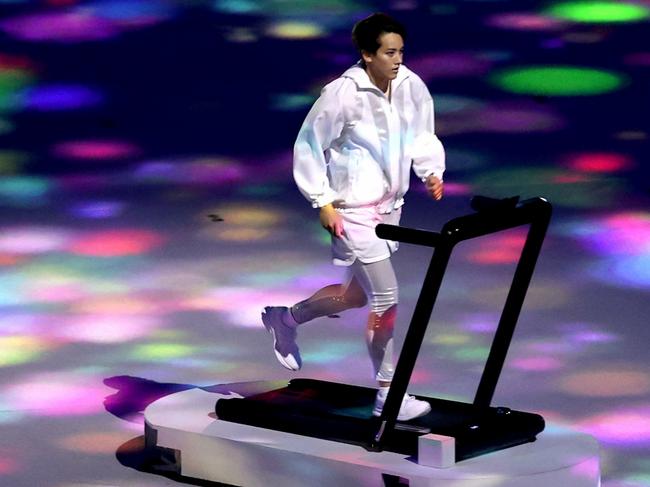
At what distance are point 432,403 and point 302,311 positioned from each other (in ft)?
1.55

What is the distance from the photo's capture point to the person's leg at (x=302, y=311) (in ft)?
17.5

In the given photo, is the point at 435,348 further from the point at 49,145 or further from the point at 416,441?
the point at 49,145

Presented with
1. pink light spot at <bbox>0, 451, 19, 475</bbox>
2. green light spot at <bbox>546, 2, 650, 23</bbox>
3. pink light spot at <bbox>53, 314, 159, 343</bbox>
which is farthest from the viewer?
green light spot at <bbox>546, 2, 650, 23</bbox>

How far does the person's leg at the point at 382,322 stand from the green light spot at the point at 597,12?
4.07 metres

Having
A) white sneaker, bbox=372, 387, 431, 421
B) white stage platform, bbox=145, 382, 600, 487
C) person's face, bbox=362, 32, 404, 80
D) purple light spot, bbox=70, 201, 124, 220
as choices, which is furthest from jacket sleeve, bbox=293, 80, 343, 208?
purple light spot, bbox=70, 201, 124, 220

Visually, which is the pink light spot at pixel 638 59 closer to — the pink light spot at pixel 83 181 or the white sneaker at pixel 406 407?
the pink light spot at pixel 83 181

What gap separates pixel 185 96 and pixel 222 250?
59.4 inches

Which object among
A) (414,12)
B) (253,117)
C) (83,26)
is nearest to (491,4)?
Answer: (414,12)

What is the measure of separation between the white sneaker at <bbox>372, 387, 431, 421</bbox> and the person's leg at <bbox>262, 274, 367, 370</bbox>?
0.32 metres

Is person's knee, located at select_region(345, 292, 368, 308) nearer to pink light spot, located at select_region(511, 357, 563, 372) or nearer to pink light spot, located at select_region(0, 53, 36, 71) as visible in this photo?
pink light spot, located at select_region(511, 357, 563, 372)

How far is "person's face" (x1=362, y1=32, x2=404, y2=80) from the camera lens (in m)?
5.00

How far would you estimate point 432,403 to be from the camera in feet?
17.2

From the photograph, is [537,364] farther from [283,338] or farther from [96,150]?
[96,150]

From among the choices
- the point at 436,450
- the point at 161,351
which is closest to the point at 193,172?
the point at 161,351
